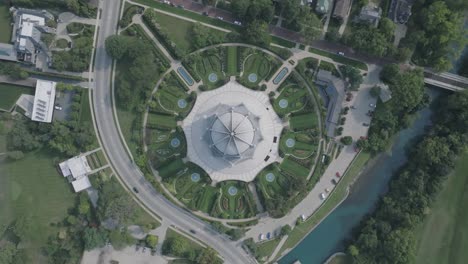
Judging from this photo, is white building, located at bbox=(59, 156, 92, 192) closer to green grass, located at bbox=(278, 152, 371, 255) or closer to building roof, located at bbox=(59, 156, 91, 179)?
building roof, located at bbox=(59, 156, 91, 179)

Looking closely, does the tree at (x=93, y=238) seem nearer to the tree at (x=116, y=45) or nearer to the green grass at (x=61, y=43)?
the tree at (x=116, y=45)

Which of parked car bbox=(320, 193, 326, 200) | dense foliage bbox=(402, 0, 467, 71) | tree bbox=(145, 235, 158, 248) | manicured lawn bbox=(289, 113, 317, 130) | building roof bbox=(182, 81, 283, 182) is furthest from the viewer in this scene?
manicured lawn bbox=(289, 113, 317, 130)

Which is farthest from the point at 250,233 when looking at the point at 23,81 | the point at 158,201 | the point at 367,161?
the point at 23,81

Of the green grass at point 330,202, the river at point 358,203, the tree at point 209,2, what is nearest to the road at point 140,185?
the green grass at point 330,202

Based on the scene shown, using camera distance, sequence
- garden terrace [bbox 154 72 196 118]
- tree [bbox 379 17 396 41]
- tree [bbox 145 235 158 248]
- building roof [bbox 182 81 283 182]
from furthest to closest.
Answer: garden terrace [bbox 154 72 196 118]
building roof [bbox 182 81 283 182]
tree [bbox 145 235 158 248]
tree [bbox 379 17 396 41]

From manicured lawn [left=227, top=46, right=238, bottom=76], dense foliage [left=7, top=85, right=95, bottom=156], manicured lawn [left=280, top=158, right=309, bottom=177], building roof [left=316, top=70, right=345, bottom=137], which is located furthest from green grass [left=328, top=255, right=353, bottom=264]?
dense foliage [left=7, top=85, right=95, bottom=156]

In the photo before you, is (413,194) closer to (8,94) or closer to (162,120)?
(162,120)

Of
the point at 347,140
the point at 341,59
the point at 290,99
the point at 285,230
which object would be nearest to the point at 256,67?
the point at 290,99
